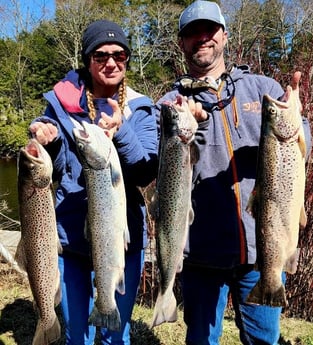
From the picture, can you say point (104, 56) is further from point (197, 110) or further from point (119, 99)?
point (197, 110)

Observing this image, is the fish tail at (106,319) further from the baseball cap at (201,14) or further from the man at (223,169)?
the baseball cap at (201,14)

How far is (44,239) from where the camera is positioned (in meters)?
2.77

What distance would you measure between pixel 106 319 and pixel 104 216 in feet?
2.22

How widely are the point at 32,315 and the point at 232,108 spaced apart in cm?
376

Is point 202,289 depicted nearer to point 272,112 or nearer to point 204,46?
point 272,112

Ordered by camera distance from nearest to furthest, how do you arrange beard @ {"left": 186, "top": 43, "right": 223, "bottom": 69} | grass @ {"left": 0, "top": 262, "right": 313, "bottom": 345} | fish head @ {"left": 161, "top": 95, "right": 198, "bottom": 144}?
fish head @ {"left": 161, "top": 95, "right": 198, "bottom": 144}
beard @ {"left": 186, "top": 43, "right": 223, "bottom": 69}
grass @ {"left": 0, "top": 262, "right": 313, "bottom": 345}

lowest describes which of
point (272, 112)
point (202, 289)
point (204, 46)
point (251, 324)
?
point (251, 324)

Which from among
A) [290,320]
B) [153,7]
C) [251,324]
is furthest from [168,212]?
[153,7]

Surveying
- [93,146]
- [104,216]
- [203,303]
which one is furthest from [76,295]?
[93,146]

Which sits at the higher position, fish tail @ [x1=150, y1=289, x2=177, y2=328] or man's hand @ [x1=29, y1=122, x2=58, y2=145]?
man's hand @ [x1=29, y1=122, x2=58, y2=145]

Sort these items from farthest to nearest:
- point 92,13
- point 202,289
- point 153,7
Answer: point 153,7
point 92,13
point 202,289

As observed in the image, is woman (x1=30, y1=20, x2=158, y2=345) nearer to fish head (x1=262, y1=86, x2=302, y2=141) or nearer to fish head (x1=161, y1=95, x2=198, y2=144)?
fish head (x1=161, y1=95, x2=198, y2=144)

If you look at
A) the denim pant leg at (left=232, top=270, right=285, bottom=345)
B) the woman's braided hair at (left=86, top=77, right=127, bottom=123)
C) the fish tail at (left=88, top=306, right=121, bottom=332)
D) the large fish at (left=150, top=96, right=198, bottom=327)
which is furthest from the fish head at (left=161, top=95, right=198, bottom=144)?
the fish tail at (left=88, top=306, right=121, bottom=332)

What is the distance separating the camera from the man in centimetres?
296
